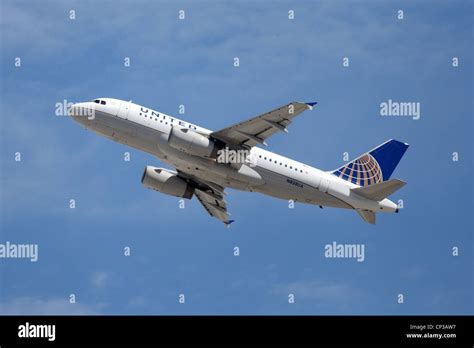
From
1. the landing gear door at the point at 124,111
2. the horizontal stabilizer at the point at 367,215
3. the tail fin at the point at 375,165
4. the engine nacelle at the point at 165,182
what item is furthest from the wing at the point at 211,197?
the horizontal stabilizer at the point at 367,215

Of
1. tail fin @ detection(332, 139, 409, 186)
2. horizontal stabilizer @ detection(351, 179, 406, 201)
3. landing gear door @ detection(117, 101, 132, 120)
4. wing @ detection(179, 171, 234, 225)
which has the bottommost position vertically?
horizontal stabilizer @ detection(351, 179, 406, 201)

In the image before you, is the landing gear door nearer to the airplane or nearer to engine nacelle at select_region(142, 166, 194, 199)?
the airplane

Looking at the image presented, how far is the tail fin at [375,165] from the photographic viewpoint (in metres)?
57.6

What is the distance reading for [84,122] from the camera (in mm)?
53219

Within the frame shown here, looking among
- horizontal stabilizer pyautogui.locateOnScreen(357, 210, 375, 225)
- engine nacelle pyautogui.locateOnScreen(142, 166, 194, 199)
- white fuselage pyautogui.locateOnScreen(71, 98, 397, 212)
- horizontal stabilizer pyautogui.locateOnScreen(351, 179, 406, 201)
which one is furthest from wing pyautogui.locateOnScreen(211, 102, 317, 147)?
horizontal stabilizer pyautogui.locateOnScreen(357, 210, 375, 225)

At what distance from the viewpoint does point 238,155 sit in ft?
175

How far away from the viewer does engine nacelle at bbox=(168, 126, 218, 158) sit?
2032 inches

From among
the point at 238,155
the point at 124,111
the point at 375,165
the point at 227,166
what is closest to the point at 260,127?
the point at 238,155

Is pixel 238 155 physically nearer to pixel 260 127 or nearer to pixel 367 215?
pixel 260 127

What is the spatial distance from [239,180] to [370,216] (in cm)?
930

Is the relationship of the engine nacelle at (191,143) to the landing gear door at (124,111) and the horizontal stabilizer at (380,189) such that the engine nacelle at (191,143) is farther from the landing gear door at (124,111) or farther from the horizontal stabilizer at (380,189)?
the horizontal stabilizer at (380,189)

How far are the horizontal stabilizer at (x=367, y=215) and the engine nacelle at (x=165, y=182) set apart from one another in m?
12.1
